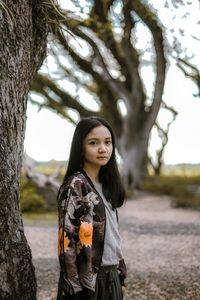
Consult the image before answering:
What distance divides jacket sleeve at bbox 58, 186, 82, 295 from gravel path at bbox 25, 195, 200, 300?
1621 mm

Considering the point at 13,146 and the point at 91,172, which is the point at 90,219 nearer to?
the point at 91,172

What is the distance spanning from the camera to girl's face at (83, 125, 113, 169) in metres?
2.61

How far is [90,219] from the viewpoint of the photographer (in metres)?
2.39

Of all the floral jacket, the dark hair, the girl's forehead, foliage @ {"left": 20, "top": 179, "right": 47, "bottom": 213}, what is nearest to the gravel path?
the dark hair

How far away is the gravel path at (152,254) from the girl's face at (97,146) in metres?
1.67

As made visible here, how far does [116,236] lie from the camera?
2578 millimetres

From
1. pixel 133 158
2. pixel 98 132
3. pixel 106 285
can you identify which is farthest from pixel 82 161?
pixel 133 158

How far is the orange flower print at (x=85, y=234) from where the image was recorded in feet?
7.66

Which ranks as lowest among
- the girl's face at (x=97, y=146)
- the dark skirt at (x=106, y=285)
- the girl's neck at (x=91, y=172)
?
the dark skirt at (x=106, y=285)

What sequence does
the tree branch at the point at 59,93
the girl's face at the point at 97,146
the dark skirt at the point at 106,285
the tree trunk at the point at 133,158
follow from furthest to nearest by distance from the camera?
the tree branch at the point at 59,93 < the tree trunk at the point at 133,158 < the girl's face at the point at 97,146 < the dark skirt at the point at 106,285

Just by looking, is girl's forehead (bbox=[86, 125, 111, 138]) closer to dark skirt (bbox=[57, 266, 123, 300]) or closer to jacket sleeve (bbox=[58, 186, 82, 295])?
jacket sleeve (bbox=[58, 186, 82, 295])

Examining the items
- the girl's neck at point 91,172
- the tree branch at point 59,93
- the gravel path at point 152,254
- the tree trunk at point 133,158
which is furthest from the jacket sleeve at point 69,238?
the tree branch at point 59,93

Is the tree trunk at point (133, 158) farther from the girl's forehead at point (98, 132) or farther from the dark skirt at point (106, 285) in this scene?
the dark skirt at point (106, 285)

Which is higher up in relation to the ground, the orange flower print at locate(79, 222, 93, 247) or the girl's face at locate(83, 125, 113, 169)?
the girl's face at locate(83, 125, 113, 169)
